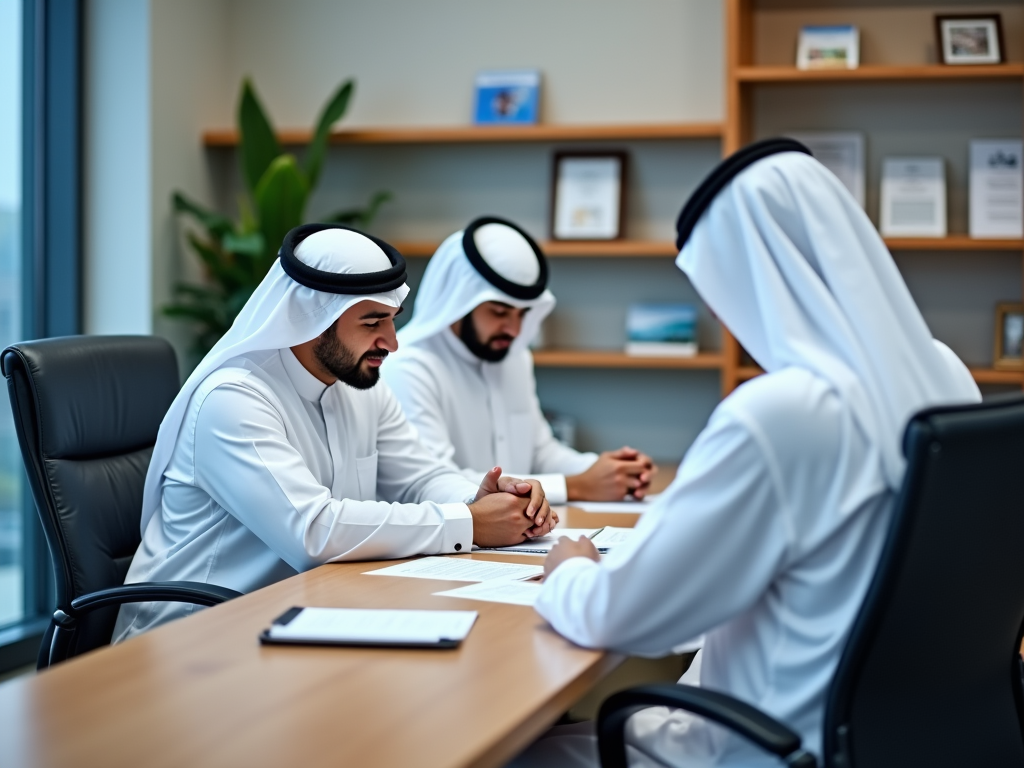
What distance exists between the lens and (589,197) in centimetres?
485

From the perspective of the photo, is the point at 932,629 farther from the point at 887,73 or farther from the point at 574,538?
the point at 887,73

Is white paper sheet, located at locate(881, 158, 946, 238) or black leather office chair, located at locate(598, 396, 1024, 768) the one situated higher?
white paper sheet, located at locate(881, 158, 946, 238)

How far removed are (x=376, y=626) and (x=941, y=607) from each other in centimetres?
83

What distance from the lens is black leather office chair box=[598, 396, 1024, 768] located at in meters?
1.39

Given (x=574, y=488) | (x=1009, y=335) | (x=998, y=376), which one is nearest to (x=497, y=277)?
(x=574, y=488)

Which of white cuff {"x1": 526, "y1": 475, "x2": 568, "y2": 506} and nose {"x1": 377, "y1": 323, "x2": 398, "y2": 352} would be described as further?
white cuff {"x1": 526, "y1": 475, "x2": 568, "y2": 506}

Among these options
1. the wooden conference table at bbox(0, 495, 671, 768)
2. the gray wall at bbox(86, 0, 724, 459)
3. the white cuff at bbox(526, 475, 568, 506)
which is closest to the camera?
the wooden conference table at bbox(0, 495, 671, 768)

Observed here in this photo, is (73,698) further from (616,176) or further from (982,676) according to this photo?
(616,176)

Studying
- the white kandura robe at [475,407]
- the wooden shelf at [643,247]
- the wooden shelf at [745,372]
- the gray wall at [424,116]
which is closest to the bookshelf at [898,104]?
the wooden shelf at [745,372]

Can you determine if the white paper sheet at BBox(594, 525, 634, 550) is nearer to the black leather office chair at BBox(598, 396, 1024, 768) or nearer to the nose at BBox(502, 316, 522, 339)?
the black leather office chair at BBox(598, 396, 1024, 768)

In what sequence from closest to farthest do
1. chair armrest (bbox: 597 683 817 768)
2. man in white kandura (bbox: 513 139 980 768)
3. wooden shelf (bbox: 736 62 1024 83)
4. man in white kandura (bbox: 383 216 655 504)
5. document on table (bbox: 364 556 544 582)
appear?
chair armrest (bbox: 597 683 817 768)
man in white kandura (bbox: 513 139 980 768)
document on table (bbox: 364 556 544 582)
man in white kandura (bbox: 383 216 655 504)
wooden shelf (bbox: 736 62 1024 83)

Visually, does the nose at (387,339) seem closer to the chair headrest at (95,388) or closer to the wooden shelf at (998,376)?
the chair headrest at (95,388)

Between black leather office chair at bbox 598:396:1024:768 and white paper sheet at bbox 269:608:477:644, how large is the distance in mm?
291

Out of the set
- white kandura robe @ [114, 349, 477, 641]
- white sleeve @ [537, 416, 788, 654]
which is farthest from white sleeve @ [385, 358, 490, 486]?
white sleeve @ [537, 416, 788, 654]
